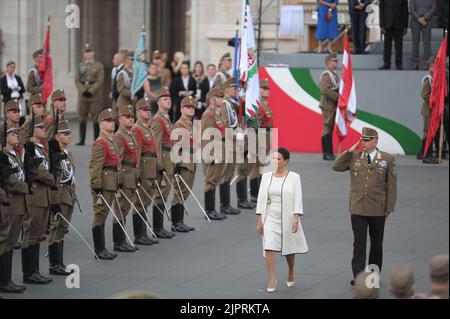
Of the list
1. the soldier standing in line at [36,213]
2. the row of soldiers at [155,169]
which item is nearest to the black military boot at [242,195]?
the row of soldiers at [155,169]

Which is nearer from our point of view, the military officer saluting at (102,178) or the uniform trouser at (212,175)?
the military officer saluting at (102,178)

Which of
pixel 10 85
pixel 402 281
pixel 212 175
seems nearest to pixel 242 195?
pixel 212 175

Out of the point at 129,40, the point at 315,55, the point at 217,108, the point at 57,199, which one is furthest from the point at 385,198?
the point at 129,40

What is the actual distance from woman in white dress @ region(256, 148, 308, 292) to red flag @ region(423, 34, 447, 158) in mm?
8684

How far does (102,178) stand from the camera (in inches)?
633

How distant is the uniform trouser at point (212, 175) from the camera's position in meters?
19.2

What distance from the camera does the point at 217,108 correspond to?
19344mm

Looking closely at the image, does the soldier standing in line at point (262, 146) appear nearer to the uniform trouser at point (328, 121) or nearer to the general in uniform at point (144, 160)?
the general in uniform at point (144, 160)

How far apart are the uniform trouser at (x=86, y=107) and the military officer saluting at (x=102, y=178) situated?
11020 mm

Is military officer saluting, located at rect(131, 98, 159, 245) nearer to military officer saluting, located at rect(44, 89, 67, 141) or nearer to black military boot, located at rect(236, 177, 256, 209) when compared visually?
military officer saluting, located at rect(44, 89, 67, 141)

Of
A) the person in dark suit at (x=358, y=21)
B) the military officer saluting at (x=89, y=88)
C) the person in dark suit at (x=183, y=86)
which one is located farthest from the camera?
the person in dark suit at (x=183, y=86)
